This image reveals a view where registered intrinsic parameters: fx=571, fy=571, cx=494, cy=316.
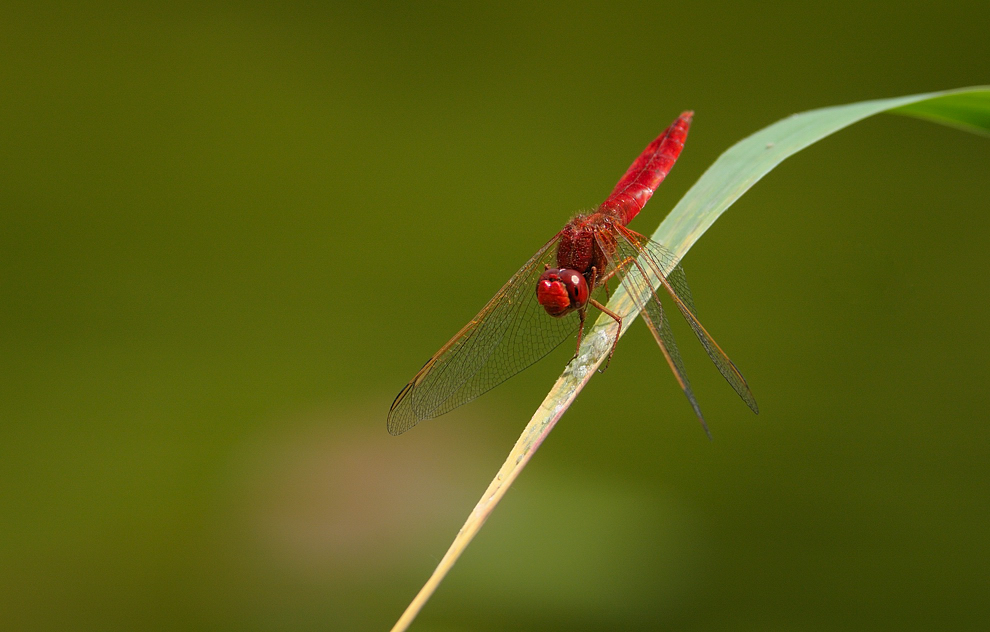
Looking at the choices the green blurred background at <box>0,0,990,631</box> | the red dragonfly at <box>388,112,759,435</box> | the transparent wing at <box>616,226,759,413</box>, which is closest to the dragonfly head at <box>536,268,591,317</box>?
the red dragonfly at <box>388,112,759,435</box>

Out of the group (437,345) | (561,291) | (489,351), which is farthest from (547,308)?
(437,345)

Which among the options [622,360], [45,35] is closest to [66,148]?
[45,35]

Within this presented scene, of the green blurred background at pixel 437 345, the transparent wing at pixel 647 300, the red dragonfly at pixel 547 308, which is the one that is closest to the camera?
the transparent wing at pixel 647 300

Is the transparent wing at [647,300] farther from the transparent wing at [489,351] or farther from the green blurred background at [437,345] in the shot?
the green blurred background at [437,345]

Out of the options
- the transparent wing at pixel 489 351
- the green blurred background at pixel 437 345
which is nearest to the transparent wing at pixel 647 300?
the transparent wing at pixel 489 351

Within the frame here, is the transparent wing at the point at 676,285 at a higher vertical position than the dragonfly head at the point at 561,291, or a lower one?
lower

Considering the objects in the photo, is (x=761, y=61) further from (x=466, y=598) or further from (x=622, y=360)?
(x=466, y=598)

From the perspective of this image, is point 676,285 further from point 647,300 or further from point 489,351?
point 489,351

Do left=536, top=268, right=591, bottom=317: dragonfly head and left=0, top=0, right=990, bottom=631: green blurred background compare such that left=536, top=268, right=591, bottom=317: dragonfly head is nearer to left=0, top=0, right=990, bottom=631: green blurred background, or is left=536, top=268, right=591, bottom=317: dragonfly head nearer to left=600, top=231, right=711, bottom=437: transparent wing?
left=600, top=231, right=711, bottom=437: transparent wing
